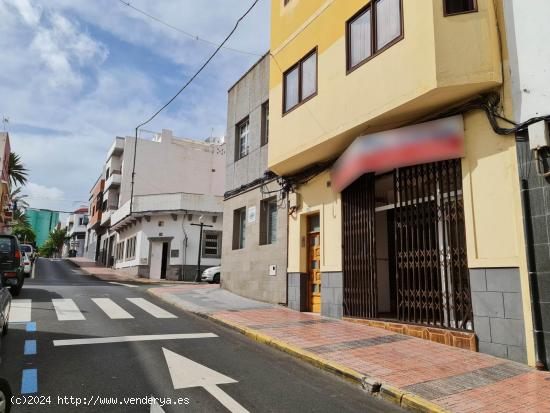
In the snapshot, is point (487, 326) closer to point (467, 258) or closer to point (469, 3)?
point (467, 258)

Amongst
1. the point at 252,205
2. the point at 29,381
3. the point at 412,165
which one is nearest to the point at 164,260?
the point at 252,205

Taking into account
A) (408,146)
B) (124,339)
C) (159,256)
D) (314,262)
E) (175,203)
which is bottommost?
(124,339)

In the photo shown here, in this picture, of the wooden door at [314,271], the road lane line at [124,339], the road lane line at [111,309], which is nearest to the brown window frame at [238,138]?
the wooden door at [314,271]

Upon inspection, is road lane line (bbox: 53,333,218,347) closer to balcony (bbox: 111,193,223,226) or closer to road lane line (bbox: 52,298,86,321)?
road lane line (bbox: 52,298,86,321)

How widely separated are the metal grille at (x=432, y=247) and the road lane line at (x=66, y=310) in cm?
700

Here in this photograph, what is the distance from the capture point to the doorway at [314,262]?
38.4ft

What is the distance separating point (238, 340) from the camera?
8047 millimetres

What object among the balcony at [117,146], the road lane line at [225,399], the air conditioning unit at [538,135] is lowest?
the road lane line at [225,399]

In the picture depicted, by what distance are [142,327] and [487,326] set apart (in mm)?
6412

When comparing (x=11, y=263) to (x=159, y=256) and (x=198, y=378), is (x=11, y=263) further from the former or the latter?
(x=159, y=256)

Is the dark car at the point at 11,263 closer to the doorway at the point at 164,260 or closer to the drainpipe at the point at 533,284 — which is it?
the drainpipe at the point at 533,284

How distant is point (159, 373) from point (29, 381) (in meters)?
1.52

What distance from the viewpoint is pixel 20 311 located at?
9.84 metres

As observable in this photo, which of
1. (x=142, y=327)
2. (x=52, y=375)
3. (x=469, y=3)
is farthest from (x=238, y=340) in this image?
(x=469, y=3)
